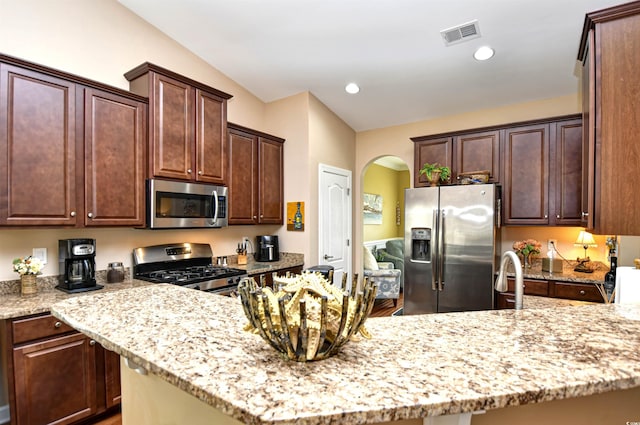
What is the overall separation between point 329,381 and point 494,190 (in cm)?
322

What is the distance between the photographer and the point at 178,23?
302 cm

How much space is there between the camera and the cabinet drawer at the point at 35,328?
188 cm

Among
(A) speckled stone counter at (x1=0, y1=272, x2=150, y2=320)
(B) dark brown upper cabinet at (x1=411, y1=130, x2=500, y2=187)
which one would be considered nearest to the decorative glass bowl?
(A) speckled stone counter at (x1=0, y1=272, x2=150, y2=320)

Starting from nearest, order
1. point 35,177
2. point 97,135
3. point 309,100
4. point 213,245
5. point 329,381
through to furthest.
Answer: point 329,381 < point 35,177 < point 97,135 < point 213,245 < point 309,100

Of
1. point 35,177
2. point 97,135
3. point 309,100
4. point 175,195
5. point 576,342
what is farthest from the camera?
point 309,100

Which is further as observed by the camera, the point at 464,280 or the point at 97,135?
the point at 464,280

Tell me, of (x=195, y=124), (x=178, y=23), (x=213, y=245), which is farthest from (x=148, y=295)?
(x=178, y=23)

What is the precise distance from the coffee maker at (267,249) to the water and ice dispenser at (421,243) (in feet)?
5.29

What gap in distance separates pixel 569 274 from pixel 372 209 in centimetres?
398

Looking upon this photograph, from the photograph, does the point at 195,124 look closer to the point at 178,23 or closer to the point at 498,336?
the point at 178,23

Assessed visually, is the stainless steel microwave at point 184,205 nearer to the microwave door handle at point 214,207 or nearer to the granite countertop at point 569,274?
the microwave door handle at point 214,207

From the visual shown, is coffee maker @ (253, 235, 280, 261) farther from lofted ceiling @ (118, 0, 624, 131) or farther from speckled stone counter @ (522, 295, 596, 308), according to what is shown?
speckled stone counter @ (522, 295, 596, 308)

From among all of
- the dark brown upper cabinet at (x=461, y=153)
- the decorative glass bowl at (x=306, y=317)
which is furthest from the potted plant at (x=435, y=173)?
the decorative glass bowl at (x=306, y=317)

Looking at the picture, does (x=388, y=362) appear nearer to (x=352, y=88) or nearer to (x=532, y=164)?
(x=532, y=164)
